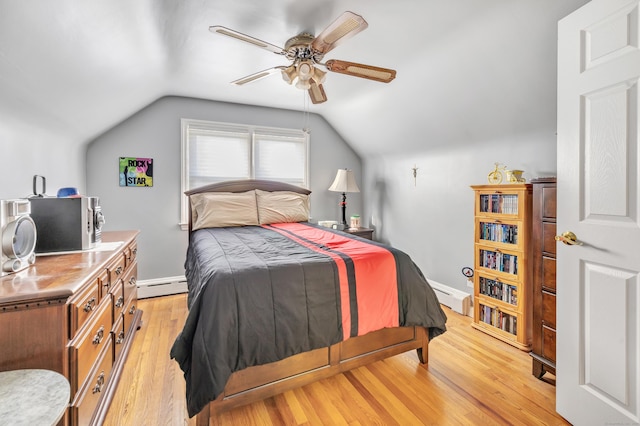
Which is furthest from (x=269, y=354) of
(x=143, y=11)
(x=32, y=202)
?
(x=143, y=11)

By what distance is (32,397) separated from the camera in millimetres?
878

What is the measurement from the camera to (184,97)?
11.7 ft

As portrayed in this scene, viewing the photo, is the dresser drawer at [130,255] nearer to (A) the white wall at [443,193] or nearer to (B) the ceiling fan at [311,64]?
(B) the ceiling fan at [311,64]

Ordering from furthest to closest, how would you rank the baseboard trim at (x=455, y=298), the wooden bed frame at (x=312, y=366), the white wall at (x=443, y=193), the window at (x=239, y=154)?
1. the window at (x=239, y=154)
2. the baseboard trim at (x=455, y=298)
3. the white wall at (x=443, y=193)
4. the wooden bed frame at (x=312, y=366)

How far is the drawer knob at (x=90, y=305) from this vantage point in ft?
4.19

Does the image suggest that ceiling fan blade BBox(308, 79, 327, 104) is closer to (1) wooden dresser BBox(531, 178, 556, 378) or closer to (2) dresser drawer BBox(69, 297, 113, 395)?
(1) wooden dresser BBox(531, 178, 556, 378)

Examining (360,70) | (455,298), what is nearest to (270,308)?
(360,70)

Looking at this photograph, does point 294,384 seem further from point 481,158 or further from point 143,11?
point 481,158

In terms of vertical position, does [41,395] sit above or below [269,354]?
above

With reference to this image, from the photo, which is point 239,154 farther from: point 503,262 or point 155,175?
point 503,262

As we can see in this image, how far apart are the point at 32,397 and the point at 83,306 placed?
419 mm

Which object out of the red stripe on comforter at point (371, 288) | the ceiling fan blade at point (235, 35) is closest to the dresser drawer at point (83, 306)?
the red stripe on comforter at point (371, 288)

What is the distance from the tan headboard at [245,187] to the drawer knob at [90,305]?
1.97 meters

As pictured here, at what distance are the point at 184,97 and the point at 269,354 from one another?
3237 mm
